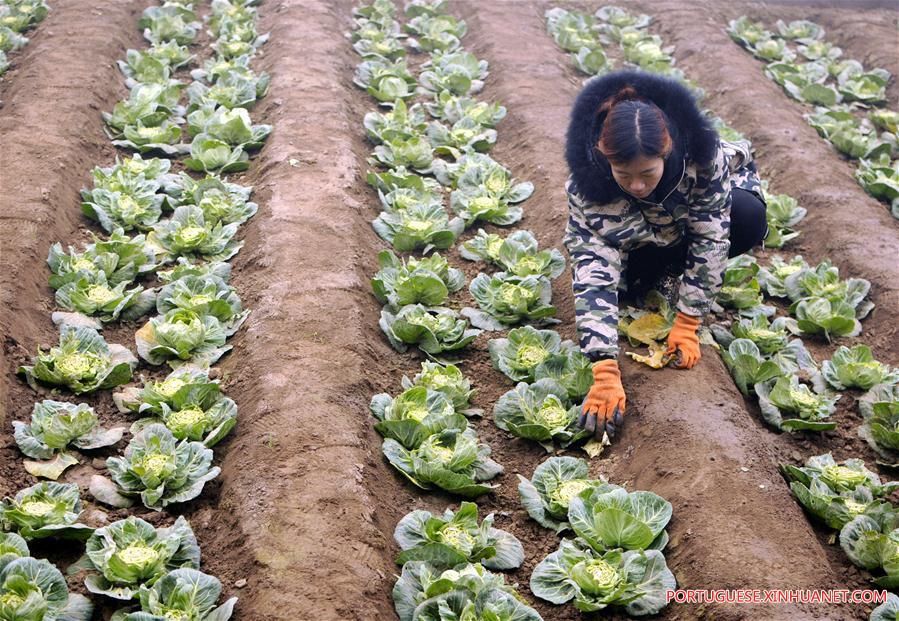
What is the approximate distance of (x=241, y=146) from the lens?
6.76 meters

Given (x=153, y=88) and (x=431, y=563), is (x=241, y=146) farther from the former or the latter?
(x=431, y=563)

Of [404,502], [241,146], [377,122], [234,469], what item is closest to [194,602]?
[234,469]

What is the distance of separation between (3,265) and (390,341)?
2130 millimetres

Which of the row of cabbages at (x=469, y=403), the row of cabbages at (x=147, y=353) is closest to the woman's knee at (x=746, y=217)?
the row of cabbages at (x=469, y=403)

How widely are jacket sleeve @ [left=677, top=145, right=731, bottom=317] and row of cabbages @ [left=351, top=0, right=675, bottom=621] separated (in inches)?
24.7

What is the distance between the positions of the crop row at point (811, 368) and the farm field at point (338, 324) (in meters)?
0.04

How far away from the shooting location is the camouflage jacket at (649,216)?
14.0ft

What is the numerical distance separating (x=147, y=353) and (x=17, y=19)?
526 centimetres

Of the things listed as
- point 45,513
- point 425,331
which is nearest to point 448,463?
point 425,331

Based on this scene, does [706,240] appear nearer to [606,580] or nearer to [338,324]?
[606,580]

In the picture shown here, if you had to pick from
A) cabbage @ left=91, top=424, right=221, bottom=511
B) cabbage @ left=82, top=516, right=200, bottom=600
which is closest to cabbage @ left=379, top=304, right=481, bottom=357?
cabbage @ left=91, top=424, right=221, bottom=511

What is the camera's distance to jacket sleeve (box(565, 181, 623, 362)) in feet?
14.5

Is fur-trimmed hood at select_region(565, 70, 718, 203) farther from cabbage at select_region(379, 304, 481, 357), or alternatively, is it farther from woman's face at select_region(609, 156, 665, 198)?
cabbage at select_region(379, 304, 481, 357)

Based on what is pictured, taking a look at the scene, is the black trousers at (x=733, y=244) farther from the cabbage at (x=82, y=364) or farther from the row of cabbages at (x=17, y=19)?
the row of cabbages at (x=17, y=19)
